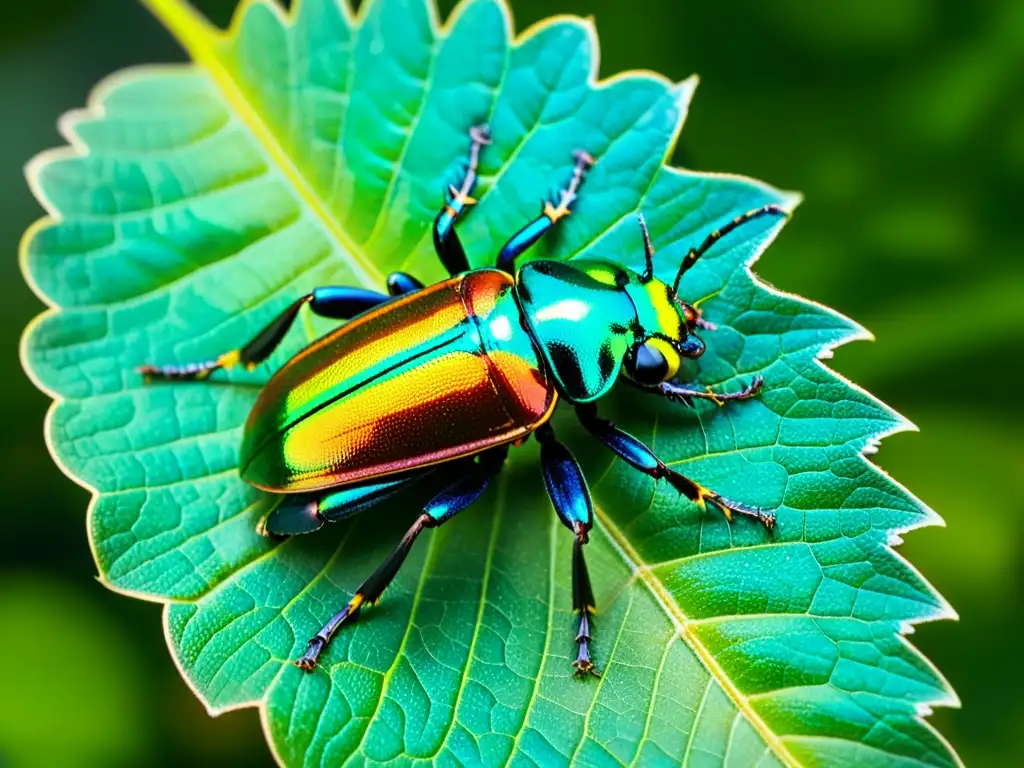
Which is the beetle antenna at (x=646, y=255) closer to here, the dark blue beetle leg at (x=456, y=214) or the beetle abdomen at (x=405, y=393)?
the beetle abdomen at (x=405, y=393)

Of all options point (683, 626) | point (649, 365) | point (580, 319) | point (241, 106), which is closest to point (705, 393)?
point (649, 365)

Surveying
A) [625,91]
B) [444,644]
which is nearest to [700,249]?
[625,91]

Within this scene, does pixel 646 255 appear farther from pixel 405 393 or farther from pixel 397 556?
pixel 397 556

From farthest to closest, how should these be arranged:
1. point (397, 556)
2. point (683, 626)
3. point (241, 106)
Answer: point (241, 106), point (397, 556), point (683, 626)

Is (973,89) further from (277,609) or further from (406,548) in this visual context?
(277,609)

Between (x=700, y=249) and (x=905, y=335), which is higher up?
(x=700, y=249)

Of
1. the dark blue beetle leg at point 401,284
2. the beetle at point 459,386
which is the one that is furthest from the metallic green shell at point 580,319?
the dark blue beetle leg at point 401,284
